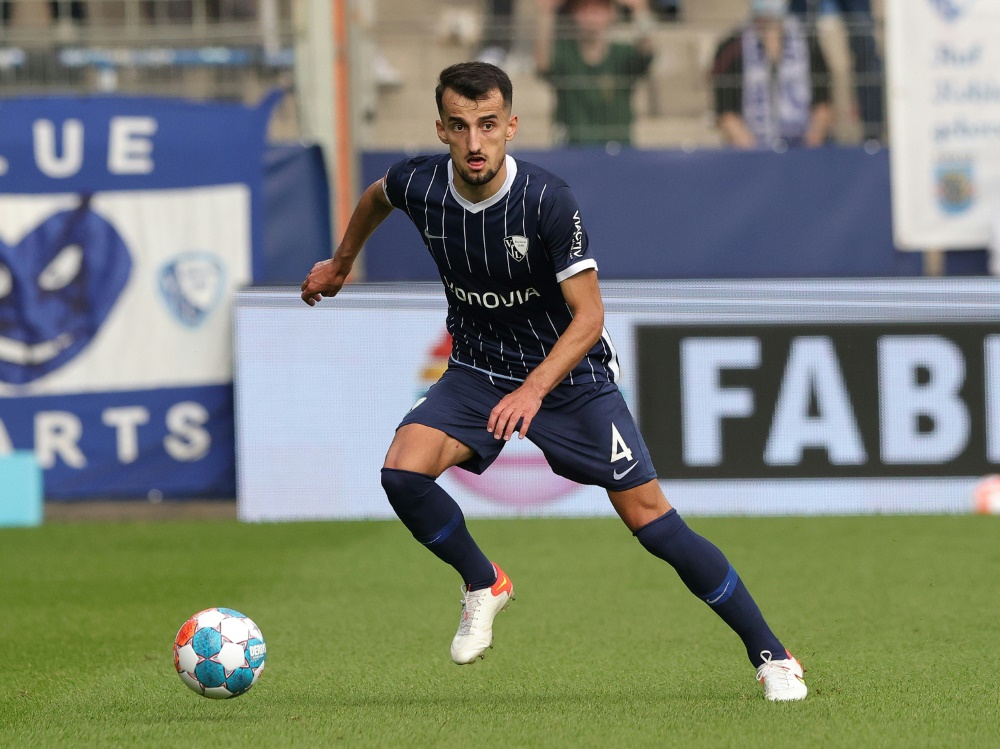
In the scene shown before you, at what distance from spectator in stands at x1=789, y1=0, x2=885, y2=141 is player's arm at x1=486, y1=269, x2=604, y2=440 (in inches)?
328

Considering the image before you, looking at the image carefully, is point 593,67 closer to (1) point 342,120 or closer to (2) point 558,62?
(2) point 558,62

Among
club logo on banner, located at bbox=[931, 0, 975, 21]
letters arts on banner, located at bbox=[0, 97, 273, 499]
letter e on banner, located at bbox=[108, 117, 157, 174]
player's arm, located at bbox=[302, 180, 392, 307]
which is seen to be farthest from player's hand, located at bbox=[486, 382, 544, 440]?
club logo on banner, located at bbox=[931, 0, 975, 21]

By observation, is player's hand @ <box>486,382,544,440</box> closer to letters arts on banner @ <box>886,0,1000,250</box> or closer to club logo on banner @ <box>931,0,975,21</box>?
letters arts on banner @ <box>886,0,1000,250</box>

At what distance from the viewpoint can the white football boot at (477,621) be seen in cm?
536

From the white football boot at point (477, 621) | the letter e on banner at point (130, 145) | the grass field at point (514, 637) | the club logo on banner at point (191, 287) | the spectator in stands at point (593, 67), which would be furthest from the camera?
the spectator in stands at point (593, 67)


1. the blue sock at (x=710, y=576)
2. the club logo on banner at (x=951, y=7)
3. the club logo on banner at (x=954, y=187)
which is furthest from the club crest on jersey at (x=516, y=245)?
the club logo on banner at (x=951, y=7)

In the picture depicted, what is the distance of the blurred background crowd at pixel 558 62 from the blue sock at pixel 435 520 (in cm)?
772

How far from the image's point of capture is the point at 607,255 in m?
12.9

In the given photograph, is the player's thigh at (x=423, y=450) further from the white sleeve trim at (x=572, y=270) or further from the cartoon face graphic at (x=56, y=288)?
the cartoon face graphic at (x=56, y=288)

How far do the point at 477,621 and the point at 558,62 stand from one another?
8.07 metres

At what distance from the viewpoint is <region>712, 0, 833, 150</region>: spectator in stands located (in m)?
12.7

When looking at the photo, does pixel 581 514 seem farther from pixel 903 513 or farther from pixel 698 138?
pixel 698 138

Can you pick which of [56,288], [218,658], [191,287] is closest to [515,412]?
[218,658]

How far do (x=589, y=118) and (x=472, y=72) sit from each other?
314 inches
